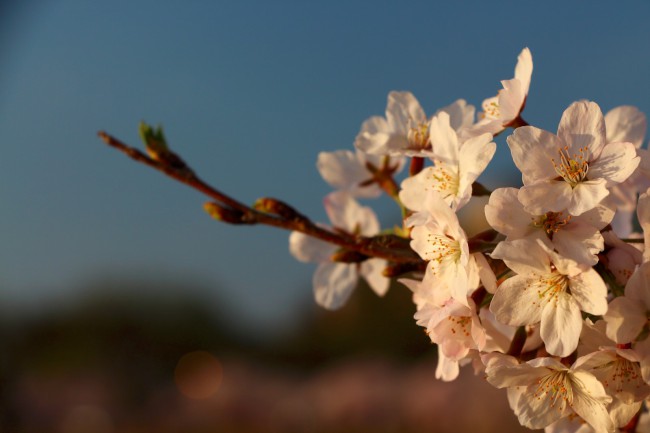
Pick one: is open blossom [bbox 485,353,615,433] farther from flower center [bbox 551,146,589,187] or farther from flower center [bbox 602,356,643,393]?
flower center [bbox 551,146,589,187]

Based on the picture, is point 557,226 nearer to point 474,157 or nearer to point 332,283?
point 474,157

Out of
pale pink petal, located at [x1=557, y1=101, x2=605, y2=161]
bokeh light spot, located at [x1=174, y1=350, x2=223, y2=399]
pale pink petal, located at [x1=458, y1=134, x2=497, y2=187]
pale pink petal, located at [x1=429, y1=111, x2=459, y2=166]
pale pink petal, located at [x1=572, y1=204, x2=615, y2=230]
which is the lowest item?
bokeh light spot, located at [x1=174, y1=350, x2=223, y2=399]

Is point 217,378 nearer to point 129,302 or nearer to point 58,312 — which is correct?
point 129,302

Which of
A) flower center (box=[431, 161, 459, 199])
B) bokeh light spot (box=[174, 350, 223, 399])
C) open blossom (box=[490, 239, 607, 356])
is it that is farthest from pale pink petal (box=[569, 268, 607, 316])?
bokeh light spot (box=[174, 350, 223, 399])

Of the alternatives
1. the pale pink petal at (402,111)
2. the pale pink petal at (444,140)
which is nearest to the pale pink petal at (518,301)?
the pale pink petal at (444,140)

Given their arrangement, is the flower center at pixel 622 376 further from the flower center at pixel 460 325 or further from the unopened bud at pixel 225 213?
the unopened bud at pixel 225 213

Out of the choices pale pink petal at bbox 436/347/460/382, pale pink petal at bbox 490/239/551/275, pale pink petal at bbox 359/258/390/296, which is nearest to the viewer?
pale pink petal at bbox 490/239/551/275

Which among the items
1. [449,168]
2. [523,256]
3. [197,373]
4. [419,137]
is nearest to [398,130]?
[419,137]
